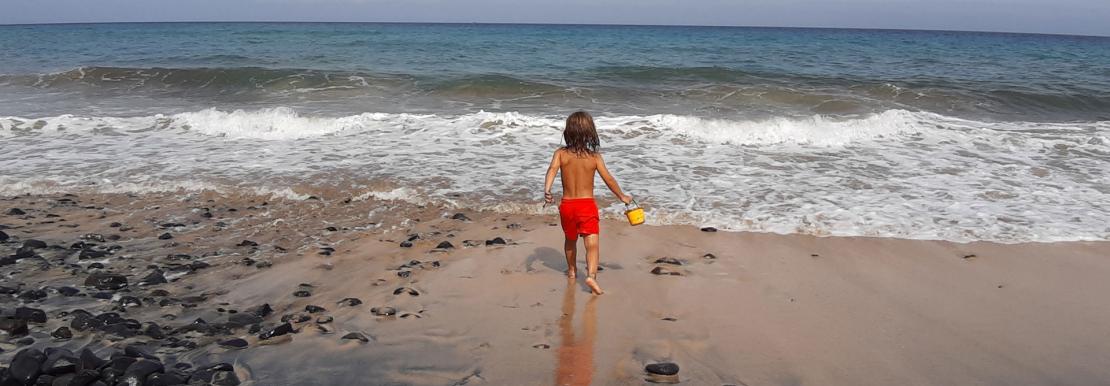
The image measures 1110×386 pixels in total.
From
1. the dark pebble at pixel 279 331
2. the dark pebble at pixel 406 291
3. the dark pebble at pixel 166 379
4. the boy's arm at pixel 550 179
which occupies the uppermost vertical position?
the boy's arm at pixel 550 179

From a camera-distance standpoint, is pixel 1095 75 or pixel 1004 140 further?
pixel 1095 75

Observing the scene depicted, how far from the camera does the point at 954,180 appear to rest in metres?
8.86

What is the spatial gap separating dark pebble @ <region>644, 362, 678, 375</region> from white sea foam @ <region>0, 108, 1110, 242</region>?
3367 mm

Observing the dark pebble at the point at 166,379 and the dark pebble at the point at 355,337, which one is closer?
the dark pebble at the point at 166,379

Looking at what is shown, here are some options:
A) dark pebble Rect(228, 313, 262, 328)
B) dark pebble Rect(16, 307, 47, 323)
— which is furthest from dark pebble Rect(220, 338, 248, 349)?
dark pebble Rect(16, 307, 47, 323)

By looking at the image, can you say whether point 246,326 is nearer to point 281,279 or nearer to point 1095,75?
point 281,279

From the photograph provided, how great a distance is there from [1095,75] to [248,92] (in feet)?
83.9

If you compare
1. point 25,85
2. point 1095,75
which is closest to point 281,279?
point 25,85

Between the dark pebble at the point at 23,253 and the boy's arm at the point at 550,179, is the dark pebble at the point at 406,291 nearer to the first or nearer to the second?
the boy's arm at the point at 550,179

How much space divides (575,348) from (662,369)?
576 millimetres

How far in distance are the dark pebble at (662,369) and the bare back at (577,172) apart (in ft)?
5.22

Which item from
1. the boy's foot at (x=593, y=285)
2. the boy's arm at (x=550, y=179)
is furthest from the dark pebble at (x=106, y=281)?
the boy's foot at (x=593, y=285)

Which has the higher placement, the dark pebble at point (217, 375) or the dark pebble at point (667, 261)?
the dark pebble at point (217, 375)

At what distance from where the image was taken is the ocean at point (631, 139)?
7.89 meters
